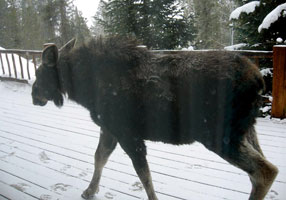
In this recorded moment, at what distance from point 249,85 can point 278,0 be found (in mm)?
5206

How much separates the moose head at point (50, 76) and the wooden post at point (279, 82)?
3553 millimetres

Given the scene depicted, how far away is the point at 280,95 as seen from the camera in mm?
4484

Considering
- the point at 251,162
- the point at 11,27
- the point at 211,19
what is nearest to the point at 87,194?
the point at 251,162

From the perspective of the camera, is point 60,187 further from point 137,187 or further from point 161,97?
point 161,97

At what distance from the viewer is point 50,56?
2730mm

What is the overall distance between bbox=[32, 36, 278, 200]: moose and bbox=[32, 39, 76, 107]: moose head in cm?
1

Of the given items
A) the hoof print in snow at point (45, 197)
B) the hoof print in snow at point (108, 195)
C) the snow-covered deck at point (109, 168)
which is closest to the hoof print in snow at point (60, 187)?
the snow-covered deck at point (109, 168)

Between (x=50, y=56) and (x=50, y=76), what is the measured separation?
0.24m

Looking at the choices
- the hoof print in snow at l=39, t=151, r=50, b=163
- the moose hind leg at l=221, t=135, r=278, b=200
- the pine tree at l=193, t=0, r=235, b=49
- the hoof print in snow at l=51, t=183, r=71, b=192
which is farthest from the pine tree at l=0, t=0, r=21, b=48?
the pine tree at l=193, t=0, r=235, b=49

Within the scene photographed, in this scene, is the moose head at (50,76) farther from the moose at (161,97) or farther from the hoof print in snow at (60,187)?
the hoof print in snow at (60,187)

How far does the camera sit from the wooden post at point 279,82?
432 cm

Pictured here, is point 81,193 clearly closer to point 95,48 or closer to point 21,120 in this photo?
point 95,48

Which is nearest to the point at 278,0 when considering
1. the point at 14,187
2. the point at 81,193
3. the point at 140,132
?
the point at 140,132

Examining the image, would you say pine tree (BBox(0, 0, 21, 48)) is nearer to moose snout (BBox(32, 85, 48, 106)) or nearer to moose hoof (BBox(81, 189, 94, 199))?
moose snout (BBox(32, 85, 48, 106))
